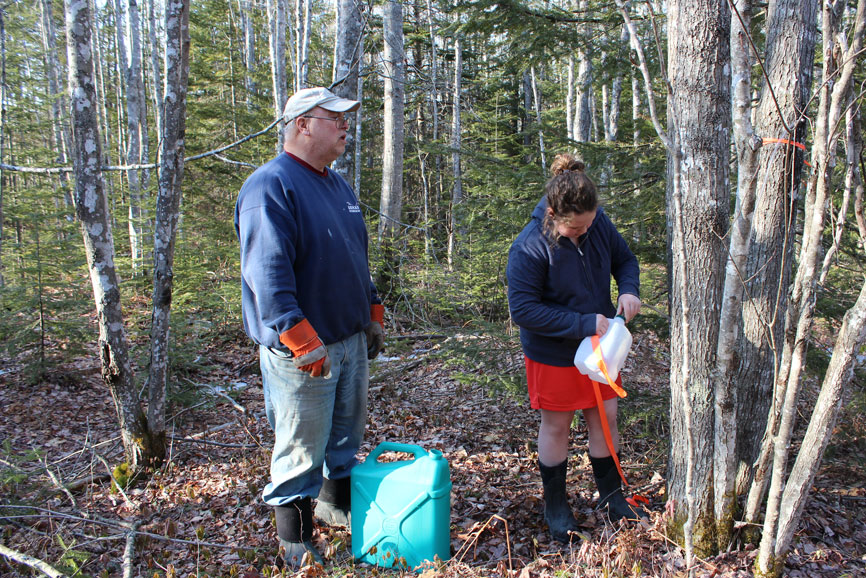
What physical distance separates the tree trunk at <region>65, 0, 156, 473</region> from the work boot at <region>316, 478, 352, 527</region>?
5.33ft

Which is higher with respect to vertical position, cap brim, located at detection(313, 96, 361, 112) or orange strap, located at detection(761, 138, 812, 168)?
cap brim, located at detection(313, 96, 361, 112)

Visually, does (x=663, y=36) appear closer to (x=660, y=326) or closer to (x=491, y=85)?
(x=660, y=326)

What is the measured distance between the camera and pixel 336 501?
10.3ft

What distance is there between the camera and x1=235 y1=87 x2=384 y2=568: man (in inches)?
96.9

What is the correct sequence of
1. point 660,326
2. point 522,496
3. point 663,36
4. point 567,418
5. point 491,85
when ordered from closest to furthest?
point 567,418 < point 522,496 < point 660,326 < point 663,36 < point 491,85

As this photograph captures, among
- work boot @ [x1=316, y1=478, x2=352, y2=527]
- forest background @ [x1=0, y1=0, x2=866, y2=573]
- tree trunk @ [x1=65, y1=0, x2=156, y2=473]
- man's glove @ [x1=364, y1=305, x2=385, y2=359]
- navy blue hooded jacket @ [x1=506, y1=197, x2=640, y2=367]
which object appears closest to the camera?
A: forest background @ [x1=0, y1=0, x2=866, y2=573]

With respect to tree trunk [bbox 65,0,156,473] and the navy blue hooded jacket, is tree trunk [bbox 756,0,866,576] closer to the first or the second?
the navy blue hooded jacket

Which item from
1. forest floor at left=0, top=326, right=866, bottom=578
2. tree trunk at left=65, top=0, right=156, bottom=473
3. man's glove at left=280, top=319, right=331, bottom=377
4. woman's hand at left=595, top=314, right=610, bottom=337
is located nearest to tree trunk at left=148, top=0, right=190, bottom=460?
tree trunk at left=65, top=0, right=156, bottom=473

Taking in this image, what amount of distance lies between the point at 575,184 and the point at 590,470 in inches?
84.7

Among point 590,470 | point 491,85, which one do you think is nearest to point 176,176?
point 590,470

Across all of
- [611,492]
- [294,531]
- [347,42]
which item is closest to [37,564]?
[294,531]

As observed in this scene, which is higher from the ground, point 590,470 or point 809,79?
point 809,79

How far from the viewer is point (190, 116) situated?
37.0 feet

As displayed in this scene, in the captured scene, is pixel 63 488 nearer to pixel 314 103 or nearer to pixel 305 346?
pixel 305 346
